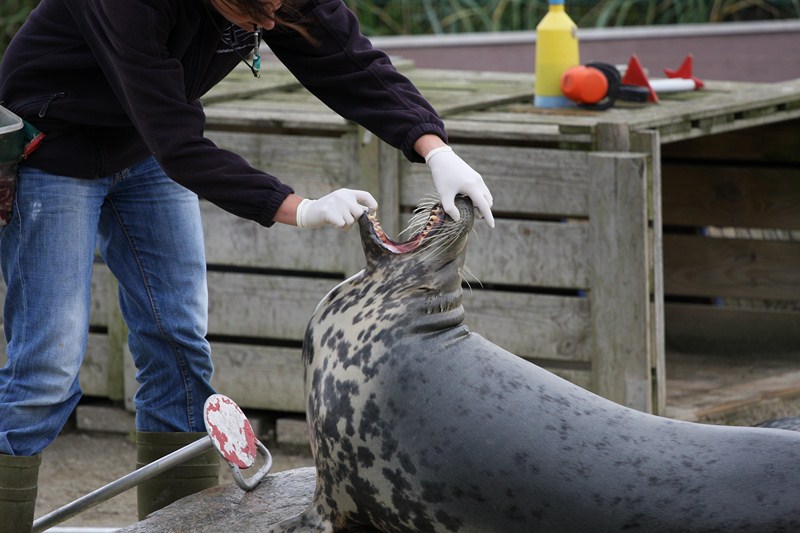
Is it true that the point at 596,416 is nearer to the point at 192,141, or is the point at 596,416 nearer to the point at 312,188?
the point at 192,141

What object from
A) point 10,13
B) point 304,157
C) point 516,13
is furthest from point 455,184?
point 516,13

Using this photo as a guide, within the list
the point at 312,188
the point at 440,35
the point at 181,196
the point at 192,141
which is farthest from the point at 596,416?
the point at 440,35

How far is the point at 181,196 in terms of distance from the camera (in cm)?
281

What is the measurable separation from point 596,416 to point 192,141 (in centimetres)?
89

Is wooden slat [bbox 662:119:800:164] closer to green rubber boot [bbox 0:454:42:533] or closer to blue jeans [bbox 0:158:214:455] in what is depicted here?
blue jeans [bbox 0:158:214:455]

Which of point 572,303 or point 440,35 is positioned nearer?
point 572,303

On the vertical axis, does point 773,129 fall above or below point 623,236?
above

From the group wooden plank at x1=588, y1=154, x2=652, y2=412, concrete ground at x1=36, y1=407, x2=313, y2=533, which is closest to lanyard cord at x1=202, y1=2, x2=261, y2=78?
wooden plank at x1=588, y1=154, x2=652, y2=412

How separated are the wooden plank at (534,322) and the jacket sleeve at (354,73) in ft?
5.28

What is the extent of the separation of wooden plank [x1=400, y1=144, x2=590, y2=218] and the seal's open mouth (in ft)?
5.66

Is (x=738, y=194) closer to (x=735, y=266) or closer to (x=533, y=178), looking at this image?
(x=735, y=266)

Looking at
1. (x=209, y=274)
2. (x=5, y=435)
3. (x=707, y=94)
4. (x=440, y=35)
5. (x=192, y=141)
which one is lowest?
(x=5, y=435)

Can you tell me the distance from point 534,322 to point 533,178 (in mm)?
490

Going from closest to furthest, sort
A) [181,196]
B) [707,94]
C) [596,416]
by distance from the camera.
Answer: [596,416]
[181,196]
[707,94]
